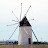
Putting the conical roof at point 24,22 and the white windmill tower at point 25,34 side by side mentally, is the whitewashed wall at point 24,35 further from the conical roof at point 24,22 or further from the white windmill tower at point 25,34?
the conical roof at point 24,22

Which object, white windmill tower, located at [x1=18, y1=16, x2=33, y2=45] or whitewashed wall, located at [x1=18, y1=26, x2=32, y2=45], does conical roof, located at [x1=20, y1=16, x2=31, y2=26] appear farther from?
whitewashed wall, located at [x1=18, y1=26, x2=32, y2=45]

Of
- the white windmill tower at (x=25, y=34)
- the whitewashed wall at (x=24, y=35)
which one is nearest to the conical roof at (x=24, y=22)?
the white windmill tower at (x=25, y=34)

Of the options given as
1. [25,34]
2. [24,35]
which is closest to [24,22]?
[25,34]

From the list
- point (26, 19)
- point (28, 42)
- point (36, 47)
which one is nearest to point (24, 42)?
point (28, 42)

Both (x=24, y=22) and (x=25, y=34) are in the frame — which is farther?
(x=24, y=22)

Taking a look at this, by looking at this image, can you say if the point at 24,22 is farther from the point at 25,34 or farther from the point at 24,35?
the point at 24,35

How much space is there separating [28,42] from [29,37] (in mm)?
1225

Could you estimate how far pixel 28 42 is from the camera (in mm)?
50906

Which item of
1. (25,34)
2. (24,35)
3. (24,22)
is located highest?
(24,22)

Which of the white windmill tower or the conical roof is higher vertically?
the conical roof

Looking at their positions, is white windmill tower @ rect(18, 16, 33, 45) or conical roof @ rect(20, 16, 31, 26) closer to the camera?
white windmill tower @ rect(18, 16, 33, 45)

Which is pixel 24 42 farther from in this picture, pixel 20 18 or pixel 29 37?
pixel 20 18

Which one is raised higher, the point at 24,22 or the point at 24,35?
the point at 24,22

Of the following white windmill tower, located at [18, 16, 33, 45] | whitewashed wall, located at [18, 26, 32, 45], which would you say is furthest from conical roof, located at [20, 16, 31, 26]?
whitewashed wall, located at [18, 26, 32, 45]
